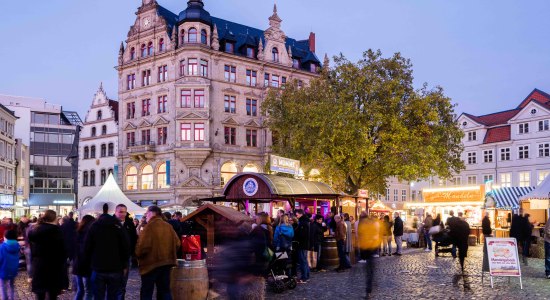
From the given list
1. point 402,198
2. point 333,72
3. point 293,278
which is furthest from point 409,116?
point 402,198

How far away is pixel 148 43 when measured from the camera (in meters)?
56.2

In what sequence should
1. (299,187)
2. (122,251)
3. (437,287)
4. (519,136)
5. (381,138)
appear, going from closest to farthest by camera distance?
(122,251) → (437,287) → (299,187) → (381,138) → (519,136)

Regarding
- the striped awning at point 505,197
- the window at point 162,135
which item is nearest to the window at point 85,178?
the window at point 162,135

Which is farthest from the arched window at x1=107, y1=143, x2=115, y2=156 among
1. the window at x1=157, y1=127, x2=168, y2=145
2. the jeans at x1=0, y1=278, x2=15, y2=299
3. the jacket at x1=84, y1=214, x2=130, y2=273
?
the jacket at x1=84, y1=214, x2=130, y2=273

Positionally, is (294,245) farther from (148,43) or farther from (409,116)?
(148,43)

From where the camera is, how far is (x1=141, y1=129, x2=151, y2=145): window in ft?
183

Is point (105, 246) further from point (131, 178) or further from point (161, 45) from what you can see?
point (131, 178)

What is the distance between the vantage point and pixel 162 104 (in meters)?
55.0

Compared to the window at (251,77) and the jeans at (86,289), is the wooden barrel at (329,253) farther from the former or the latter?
the window at (251,77)

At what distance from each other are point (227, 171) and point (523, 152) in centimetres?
3023

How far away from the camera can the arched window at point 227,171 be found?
5453 cm

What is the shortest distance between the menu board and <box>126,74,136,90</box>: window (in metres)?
46.9

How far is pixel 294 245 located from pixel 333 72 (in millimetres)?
23626

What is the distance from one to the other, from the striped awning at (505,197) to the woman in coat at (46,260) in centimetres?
3256
